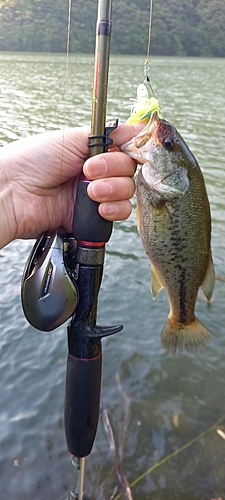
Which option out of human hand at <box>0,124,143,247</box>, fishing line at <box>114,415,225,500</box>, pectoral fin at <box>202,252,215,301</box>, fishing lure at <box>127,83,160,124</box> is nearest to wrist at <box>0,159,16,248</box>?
human hand at <box>0,124,143,247</box>

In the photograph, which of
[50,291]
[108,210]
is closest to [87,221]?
[108,210]

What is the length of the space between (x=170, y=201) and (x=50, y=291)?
78 centimetres

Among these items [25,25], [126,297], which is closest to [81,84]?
[25,25]

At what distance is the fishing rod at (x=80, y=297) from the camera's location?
202 cm

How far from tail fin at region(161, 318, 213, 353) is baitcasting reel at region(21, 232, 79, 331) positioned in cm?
103

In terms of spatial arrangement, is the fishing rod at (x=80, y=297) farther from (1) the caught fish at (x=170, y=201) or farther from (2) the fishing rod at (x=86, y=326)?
(1) the caught fish at (x=170, y=201)

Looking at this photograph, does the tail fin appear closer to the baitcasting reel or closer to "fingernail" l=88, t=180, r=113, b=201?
the baitcasting reel

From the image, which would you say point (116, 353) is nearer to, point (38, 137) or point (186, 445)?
point (186, 445)

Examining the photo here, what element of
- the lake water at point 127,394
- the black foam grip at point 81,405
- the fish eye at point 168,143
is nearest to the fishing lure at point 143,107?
the fish eye at point 168,143

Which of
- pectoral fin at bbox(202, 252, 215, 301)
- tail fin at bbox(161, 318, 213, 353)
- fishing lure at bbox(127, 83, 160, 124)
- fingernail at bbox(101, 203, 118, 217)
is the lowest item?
tail fin at bbox(161, 318, 213, 353)

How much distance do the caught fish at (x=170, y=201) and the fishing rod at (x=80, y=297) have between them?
0.31 metres

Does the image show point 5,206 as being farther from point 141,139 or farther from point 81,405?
point 81,405

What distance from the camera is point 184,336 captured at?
9.44ft

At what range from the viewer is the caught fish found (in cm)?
227
